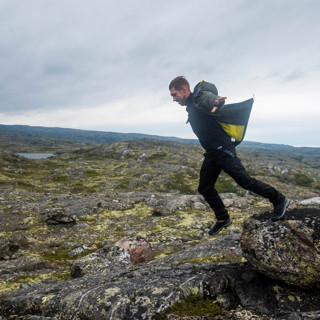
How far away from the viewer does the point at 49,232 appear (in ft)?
94.9

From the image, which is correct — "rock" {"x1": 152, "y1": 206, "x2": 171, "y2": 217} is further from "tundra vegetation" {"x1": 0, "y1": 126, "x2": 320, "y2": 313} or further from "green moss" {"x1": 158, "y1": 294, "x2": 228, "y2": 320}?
"green moss" {"x1": 158, "y1": 294, "x2": 228, "y2": 320}

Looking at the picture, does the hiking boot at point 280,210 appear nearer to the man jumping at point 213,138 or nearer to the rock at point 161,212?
the man jumping at point 213,138

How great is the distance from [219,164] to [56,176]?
73665 mm

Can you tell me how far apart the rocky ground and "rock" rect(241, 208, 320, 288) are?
2.57 ft

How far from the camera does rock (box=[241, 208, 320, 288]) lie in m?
7.64

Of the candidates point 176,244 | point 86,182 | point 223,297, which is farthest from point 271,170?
point 223,297

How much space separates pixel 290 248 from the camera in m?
7.85

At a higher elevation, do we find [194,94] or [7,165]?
[194,94]

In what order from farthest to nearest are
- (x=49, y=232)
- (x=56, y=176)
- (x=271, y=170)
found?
(x=271, y=170)
(x=56, y=176)
(x=49, y=232)

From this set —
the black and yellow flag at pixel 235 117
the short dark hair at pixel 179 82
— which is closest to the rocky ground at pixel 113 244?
the black and yellow flag at pixel 235 117

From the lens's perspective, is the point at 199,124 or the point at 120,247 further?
the point at 120,247

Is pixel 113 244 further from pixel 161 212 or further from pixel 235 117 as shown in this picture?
pixel 161 212

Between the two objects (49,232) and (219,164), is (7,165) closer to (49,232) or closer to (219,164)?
(49,232)

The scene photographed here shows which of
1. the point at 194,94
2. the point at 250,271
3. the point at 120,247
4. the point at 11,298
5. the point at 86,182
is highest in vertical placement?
the point at 194,94
